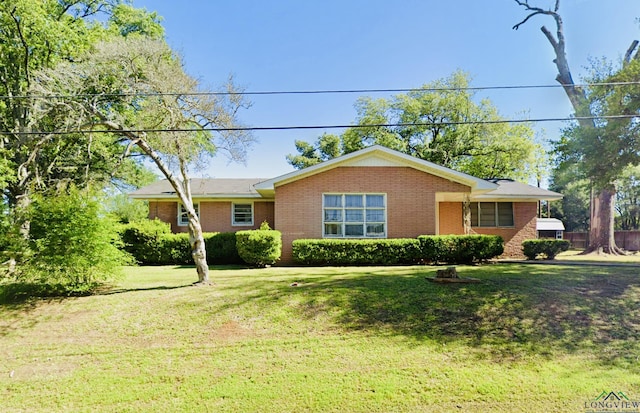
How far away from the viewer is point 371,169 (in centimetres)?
1472

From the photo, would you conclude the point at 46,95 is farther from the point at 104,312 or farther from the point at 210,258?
the point at 210,258

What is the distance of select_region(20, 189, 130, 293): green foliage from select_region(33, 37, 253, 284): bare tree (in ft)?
5.82

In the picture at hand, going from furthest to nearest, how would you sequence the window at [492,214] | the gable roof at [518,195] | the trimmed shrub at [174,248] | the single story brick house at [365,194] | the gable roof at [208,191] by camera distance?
the window at [492,214] < the gable roof at [208,191] < the gable roof at [518,195] < the trimmed shrub at [174,248] < the single story brick house at [365,194]

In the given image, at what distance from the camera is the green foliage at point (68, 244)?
7.92 metres

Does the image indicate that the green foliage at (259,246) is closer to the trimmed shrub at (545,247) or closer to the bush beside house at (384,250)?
the bush beside house at (384,250)

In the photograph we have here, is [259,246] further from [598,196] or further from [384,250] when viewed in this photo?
[598,196]

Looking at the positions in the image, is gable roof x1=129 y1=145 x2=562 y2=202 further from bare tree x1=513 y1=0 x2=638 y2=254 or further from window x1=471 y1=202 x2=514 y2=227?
bare tree x1=513 y1=0 x2=638 y2=254

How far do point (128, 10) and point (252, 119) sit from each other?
1617 cm

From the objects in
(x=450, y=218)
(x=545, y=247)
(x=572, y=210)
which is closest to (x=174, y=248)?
(x=450, y=218)

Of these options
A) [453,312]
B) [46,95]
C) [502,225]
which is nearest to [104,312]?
[46,95]

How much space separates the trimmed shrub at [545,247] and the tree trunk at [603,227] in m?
6.07

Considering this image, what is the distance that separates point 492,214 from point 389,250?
8139mm

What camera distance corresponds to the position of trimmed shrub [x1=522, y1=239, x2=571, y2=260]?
50.0 feet

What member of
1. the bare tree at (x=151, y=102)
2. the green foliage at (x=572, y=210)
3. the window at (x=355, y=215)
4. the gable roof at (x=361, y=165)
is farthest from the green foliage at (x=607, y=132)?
the green foliage at (x=572, y=210)
